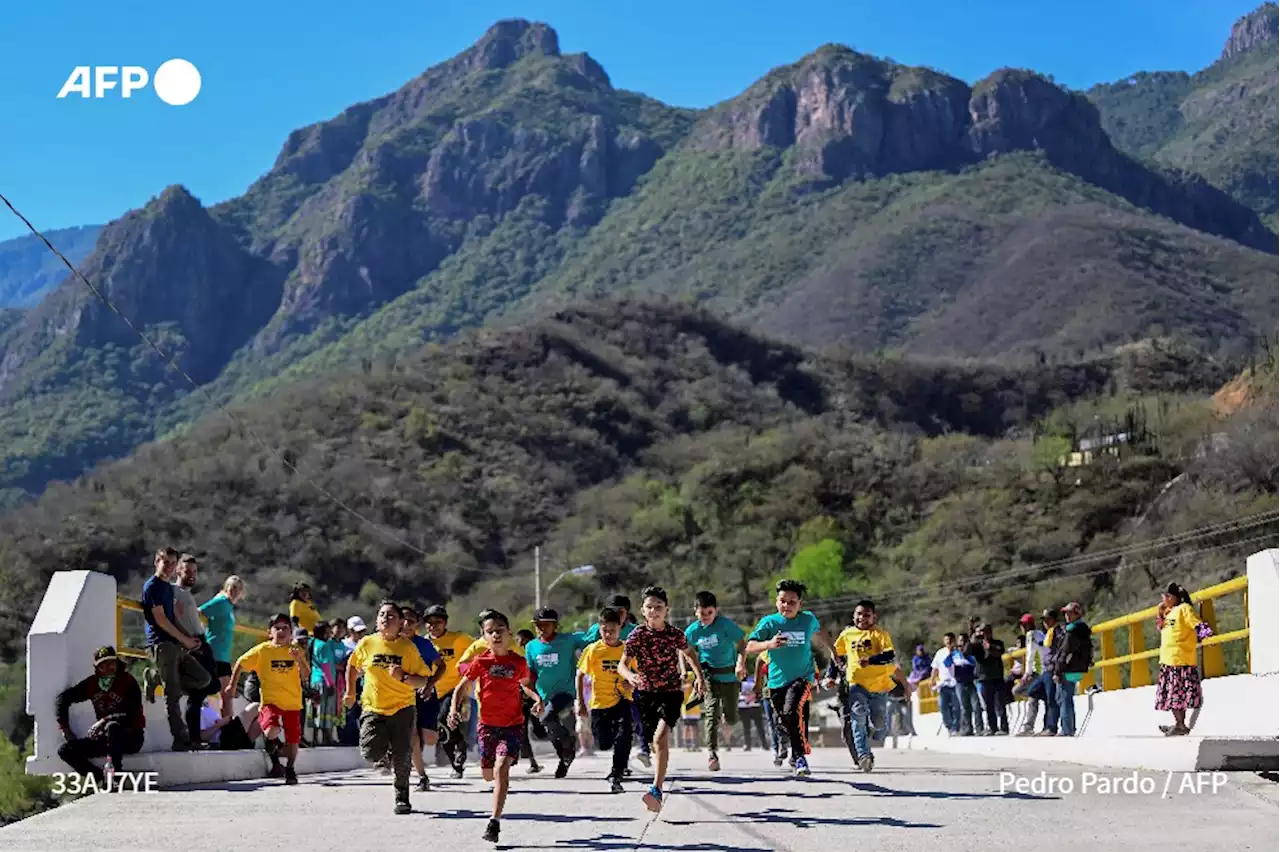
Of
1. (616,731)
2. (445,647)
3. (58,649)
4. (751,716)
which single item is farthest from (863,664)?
(751,716)

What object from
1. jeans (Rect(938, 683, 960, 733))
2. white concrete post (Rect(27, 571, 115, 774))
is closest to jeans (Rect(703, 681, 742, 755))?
white concrete post (Rect(27, 571, 115, 774))

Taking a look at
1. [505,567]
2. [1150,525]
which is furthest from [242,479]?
[1150,525]

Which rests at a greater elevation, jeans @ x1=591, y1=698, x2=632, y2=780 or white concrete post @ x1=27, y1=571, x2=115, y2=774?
white concrete post @ x1=27, y1=571, x2=115, y2=774

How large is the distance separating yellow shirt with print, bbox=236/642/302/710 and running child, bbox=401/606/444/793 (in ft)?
3.65

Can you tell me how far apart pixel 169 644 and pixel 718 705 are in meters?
5.00

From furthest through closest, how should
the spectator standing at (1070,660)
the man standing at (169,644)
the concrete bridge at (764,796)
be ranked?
the spectator standing at (1070,660) < the man standing at (169,644) < the concrete bridge at (764,796)

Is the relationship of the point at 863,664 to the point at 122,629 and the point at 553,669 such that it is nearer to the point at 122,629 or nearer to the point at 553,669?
the point at 553,669

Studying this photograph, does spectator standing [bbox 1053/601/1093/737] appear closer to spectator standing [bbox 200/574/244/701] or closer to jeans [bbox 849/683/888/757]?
jeans [bbox 849/683/888/757]

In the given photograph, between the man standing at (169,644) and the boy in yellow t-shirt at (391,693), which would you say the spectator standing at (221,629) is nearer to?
the man standing at (169,644)

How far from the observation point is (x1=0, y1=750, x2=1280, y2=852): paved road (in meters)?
9.84

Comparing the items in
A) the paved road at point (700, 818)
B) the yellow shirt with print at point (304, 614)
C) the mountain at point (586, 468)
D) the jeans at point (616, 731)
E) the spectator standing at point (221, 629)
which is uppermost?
A: the mountain at point (586, 468)

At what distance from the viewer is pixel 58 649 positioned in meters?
14.1

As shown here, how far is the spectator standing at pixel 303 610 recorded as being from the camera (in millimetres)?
19109

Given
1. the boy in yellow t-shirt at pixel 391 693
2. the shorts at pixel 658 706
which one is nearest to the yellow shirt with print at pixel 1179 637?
the shorts at pixel 658 706
